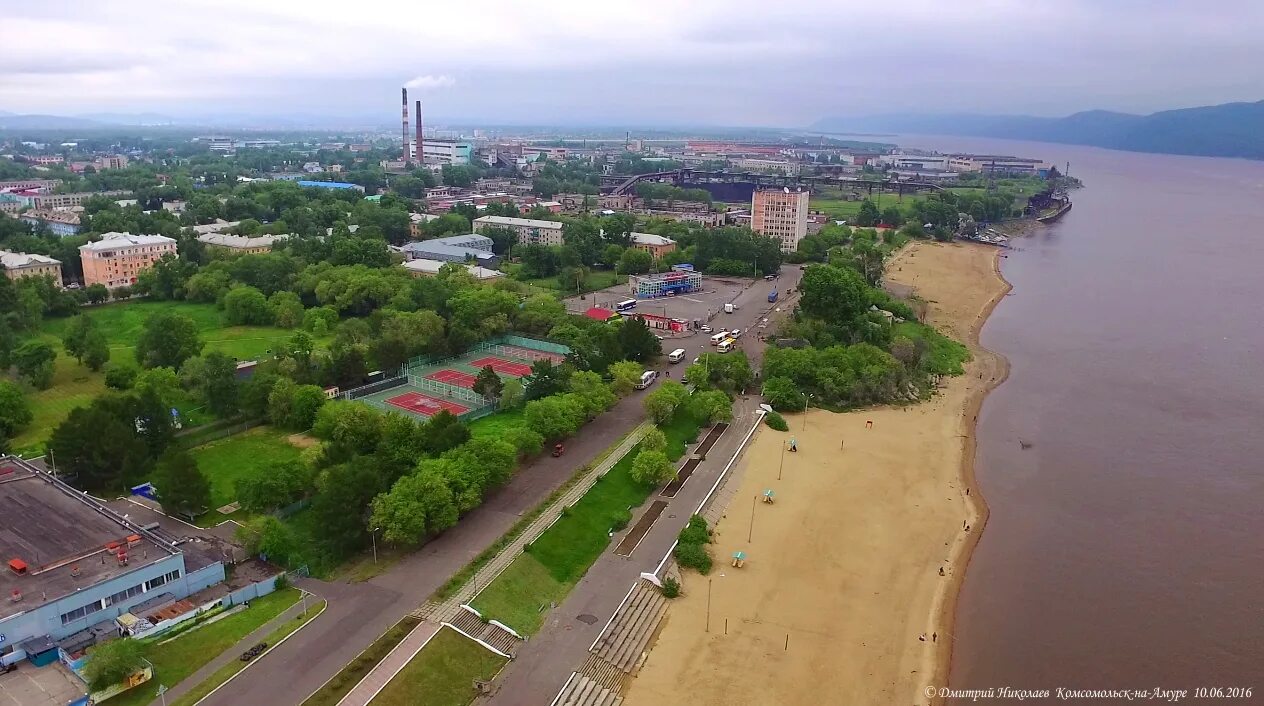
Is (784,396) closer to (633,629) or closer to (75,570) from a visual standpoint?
(633,629)

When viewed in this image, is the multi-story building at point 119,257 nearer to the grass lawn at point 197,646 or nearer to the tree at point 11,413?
the tree at point 11,413

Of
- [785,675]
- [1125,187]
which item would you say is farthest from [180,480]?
[1125,187]

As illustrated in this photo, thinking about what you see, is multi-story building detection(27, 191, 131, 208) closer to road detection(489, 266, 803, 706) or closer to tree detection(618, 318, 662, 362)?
tree detection(618, 318, 662, 362)

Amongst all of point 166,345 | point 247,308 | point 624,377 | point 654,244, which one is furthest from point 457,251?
point 624,377

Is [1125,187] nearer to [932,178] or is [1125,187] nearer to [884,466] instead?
[932,178]

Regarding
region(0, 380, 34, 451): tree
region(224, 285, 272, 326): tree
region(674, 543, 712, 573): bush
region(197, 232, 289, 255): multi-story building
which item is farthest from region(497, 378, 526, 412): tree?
region(197, 232, 289, 255): multi-story building
